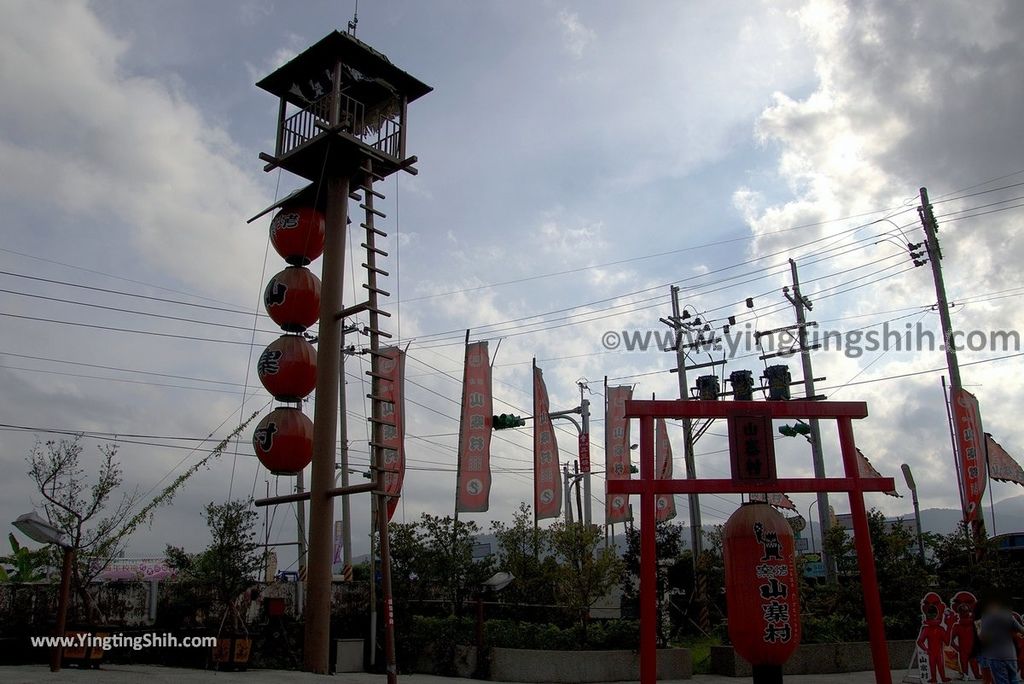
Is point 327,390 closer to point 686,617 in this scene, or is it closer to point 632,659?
point 632,659

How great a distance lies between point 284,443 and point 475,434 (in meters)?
7.82

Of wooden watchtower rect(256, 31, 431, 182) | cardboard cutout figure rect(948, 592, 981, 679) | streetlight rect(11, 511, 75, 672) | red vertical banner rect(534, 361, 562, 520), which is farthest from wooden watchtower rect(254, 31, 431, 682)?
cardboard cutout figure rect(948, 592, 981, 679)

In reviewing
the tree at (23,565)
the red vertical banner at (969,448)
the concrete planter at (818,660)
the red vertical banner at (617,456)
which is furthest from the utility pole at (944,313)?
the tree at (23,565)

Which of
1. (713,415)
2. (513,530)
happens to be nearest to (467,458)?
(513,530)

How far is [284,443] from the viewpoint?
13141mm

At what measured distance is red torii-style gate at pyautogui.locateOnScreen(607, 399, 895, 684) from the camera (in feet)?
32.6

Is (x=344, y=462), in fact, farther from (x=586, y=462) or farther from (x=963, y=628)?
(x=963, y=628)

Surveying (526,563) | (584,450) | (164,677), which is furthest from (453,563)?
(584,450)

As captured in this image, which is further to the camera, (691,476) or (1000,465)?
(691,476)

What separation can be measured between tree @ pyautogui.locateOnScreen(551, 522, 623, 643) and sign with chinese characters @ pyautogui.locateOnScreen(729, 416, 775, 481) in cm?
769

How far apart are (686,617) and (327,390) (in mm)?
15144

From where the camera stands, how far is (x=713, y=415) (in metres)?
10.4

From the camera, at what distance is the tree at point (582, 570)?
17234mm

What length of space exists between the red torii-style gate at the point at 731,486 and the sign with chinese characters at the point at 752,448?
58 millimetres
